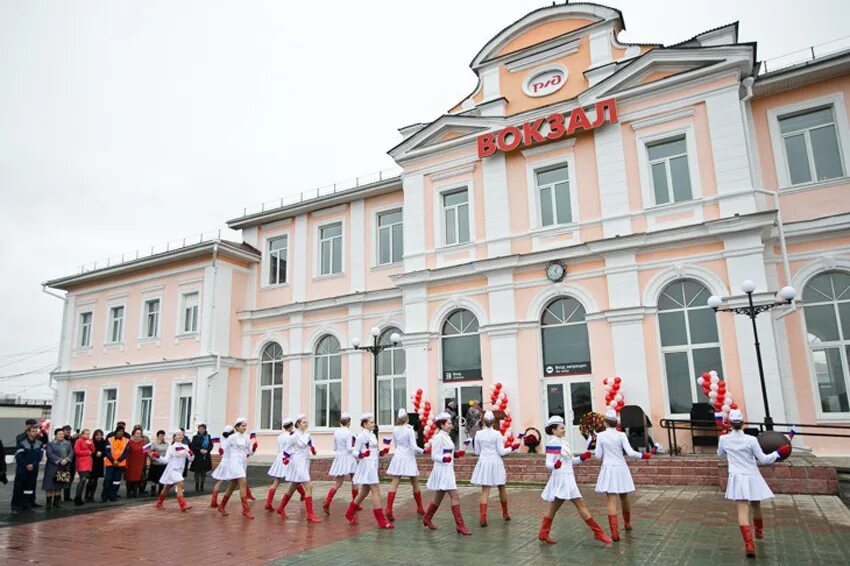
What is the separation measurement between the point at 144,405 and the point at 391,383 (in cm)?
1155

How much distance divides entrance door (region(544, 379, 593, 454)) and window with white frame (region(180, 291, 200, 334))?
593 inches

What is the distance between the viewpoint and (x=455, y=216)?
2044 cm

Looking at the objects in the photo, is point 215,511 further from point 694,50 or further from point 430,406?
point 694,50

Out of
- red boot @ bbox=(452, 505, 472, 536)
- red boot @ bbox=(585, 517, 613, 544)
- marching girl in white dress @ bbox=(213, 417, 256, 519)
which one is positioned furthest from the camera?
marching girl in white dress @ bbox=(213, 417, 256, 519)

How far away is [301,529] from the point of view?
9.77 m

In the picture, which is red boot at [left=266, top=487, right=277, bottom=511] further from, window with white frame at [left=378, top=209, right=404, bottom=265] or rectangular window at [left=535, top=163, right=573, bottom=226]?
window with white frame at [left=378, top=209, right=404, bottom=265]

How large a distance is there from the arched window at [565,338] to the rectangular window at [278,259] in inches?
465

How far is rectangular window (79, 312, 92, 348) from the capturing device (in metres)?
28.9

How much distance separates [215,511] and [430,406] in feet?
25.8

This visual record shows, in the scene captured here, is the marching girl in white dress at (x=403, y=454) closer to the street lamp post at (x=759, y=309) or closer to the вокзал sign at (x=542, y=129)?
the street lamp post at (x=759, y=309)

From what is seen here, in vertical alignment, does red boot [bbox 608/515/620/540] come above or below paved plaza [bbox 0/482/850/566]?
above

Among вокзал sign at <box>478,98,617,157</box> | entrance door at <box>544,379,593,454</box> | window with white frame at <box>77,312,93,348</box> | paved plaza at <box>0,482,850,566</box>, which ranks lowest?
paved plaza at <box>0,482,850,566</box>

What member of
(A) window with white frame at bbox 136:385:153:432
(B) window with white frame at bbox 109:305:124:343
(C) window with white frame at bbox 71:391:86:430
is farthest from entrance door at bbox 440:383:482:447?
(C) window with white frame at bbox 71:391:86:430

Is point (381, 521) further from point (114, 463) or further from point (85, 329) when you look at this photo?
point (85, 329)
